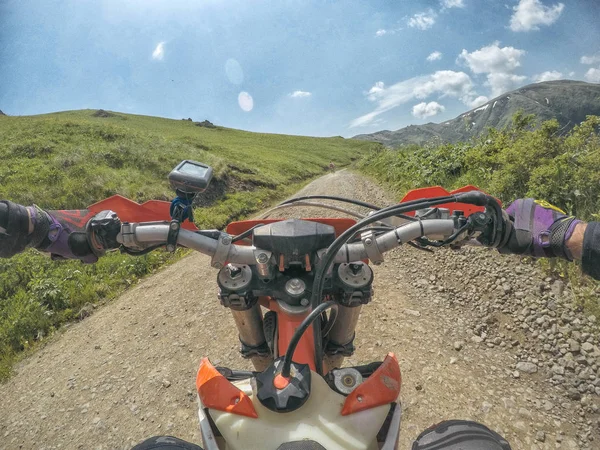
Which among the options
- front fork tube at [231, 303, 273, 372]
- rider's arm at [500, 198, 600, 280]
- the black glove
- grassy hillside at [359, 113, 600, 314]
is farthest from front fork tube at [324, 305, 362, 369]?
grassy hillside at [359, 113, 600, 314]

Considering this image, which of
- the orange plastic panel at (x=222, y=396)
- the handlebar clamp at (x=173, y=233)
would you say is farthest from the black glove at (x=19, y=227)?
the orange plastic panel at (x=222, y=396)

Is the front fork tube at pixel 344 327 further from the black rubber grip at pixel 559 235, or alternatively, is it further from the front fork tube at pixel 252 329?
the black rubber grip at pixel 559 235

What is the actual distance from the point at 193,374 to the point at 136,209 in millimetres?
3069

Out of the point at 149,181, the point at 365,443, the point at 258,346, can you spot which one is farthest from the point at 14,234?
the point at 149,181

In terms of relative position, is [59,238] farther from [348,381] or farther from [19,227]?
[348,381]

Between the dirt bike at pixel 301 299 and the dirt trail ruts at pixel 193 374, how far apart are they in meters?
1.99

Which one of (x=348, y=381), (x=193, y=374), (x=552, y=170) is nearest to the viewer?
(x=348, y=381)

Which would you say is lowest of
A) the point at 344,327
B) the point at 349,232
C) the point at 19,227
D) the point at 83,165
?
the point at 344,327

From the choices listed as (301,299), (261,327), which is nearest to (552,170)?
(261,327)

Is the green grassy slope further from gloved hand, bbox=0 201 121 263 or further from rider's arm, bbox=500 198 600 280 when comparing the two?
rider's arm, bbox=500 198 600 280

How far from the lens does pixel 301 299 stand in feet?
5.08

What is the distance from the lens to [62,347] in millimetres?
5305

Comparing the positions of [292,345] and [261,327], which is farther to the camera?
[261,327]

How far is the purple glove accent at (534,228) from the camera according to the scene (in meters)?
1.48
